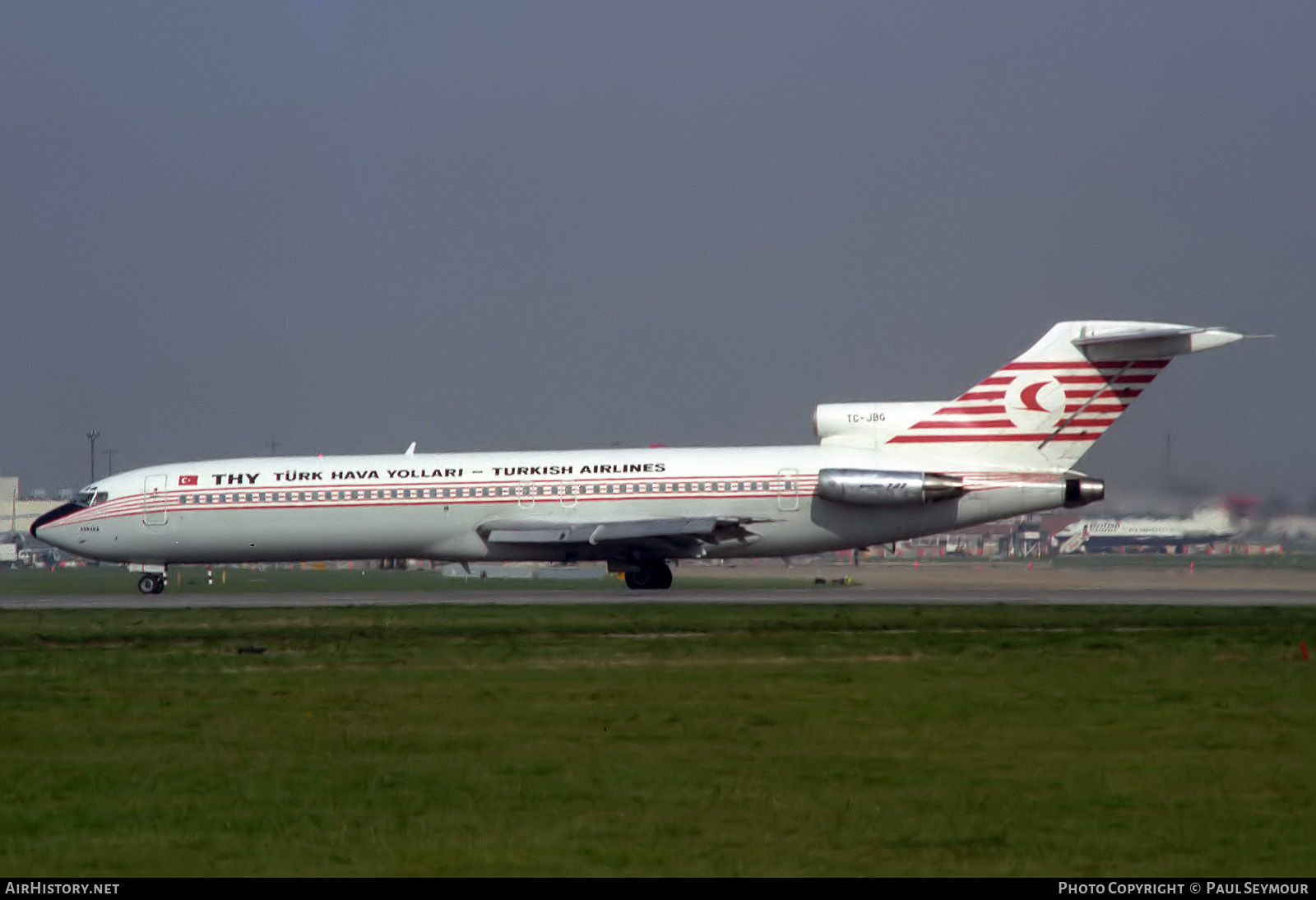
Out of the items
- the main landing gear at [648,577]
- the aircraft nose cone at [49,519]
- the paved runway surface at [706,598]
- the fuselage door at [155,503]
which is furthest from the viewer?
the aircraft nose cone at [49,519]

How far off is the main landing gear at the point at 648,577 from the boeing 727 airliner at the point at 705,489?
48 mm

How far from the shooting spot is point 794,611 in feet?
94.6

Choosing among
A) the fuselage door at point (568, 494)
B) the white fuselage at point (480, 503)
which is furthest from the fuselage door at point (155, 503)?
the fuselage door at point (568, 494)

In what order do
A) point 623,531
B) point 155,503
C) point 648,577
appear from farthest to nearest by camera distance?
1. point 155,503
2. point 648,577
3. point 623,531

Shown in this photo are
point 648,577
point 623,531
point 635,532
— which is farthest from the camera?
point 648,577

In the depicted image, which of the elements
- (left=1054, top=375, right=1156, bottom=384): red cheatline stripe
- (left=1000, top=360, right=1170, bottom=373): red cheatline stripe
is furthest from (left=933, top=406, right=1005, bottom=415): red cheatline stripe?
(left=1054, top=375, right=1156, bottom=384): red cheatline stripe

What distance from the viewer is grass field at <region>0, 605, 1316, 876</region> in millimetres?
9594

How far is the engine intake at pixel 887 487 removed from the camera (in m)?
36.3

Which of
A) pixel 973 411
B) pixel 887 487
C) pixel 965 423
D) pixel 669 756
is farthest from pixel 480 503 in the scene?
pixel 669 756

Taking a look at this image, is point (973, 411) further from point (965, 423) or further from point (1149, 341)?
point (1149, 341)

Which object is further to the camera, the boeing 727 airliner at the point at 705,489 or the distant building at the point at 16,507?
the distant building at the point at 16,507

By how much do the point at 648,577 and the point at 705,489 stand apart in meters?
3.27

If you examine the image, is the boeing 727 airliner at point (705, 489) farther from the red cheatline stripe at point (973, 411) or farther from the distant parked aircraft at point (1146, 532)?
the distant parked aircraft at point (1146, 532)

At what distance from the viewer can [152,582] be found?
41.3 metres
